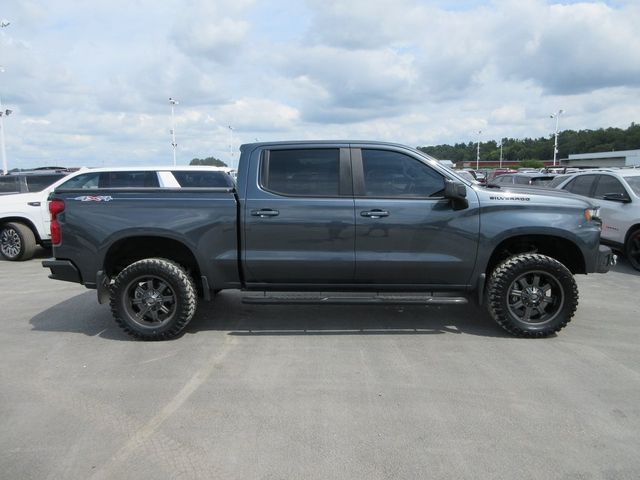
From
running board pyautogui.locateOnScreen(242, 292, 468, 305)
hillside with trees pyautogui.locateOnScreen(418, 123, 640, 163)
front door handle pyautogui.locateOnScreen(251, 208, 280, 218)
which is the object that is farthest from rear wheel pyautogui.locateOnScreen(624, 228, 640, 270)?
hillside with trees pyautogui.locateOnScreen(418, 123, 640, 163)

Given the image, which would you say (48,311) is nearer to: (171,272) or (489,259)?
(171,272)

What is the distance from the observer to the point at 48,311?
626 centimetres

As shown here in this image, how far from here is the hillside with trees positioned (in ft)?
319

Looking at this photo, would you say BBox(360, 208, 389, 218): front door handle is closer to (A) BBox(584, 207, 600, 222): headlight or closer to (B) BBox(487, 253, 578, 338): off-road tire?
(B) BBox(487, 253, 578, 338): off-road tire

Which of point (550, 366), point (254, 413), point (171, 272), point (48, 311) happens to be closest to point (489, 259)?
point (550, 366)

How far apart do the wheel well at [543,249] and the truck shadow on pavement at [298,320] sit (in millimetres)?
796

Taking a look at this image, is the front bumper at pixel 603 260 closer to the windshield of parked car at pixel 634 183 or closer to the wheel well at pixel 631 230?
the wheel well at pixel 631 230

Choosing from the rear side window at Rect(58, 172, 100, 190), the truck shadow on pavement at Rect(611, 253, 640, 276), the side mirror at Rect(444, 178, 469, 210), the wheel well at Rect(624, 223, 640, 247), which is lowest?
the truck shadow on pavement at Rect(611, 253, 640, 276)

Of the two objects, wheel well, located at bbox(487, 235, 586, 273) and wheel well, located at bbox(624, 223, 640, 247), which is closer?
wheel well, located at bbox(487, 235, 586, 273)

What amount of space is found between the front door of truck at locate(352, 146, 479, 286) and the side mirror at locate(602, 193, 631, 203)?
5208 millimetres

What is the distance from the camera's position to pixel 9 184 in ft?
35.0

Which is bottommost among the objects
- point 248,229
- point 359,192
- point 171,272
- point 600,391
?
point 600,391

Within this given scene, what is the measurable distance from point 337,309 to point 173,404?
9.07ft

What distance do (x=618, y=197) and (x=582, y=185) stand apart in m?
1.39
